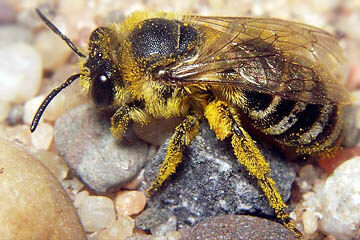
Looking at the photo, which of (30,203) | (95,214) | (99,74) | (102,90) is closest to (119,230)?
(95,214)

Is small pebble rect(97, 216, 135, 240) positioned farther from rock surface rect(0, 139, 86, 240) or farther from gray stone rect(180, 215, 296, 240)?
gray stone rect(180, 215, 296, 240)

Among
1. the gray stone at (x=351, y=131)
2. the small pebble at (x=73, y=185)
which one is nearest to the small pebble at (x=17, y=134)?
the small pebble at (x=73, y=185)

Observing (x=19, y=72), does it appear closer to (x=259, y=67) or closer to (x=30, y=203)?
(x=30, y=203)

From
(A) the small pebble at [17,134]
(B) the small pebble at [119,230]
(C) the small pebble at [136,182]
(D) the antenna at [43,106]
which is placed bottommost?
(A) the small pebble at [17,134]

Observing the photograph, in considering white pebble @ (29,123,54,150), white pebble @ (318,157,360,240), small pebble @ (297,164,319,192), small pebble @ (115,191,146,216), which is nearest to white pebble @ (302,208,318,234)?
white pebble @ (318,157,360,240)

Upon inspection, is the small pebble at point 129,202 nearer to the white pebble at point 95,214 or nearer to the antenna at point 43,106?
the white pebble at point 95,214

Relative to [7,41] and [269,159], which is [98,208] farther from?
[7,41]
